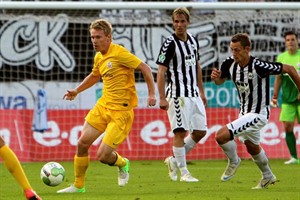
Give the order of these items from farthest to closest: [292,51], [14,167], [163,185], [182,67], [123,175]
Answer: [292,51] < [182,67] < [163,185] < [123,175] < [14,167]

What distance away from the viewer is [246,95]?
11.6 m

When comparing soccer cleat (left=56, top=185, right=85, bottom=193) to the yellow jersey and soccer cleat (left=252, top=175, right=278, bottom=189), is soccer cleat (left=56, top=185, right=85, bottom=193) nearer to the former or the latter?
the yellow jersey

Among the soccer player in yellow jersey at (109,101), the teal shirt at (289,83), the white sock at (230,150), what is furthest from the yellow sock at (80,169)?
the teal shirt at (289,83)

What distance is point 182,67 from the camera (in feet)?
42.4

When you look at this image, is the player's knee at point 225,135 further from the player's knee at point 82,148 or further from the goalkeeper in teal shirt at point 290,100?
the goalkeeper in teal shirt at point 290,100

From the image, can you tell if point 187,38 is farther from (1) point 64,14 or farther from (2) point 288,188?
(1) point 64,14

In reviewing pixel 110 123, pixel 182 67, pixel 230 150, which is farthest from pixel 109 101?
pixel 182 67

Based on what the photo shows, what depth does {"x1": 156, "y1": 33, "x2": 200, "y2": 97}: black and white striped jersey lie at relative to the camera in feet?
42.0

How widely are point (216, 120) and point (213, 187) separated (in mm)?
6340

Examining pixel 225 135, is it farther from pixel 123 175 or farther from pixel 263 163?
pixel 123 175

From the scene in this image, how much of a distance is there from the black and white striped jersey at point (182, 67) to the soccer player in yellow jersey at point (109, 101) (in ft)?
4.99

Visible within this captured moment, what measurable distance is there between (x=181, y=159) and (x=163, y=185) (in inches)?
31.2

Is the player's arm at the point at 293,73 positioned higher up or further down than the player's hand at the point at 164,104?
higher up

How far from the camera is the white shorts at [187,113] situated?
502 inches
